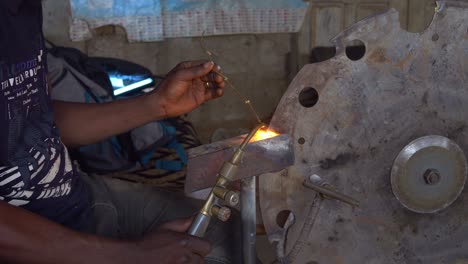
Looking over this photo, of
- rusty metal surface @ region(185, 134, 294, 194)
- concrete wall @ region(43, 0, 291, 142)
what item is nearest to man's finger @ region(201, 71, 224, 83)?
rusty metal surface @ region(185, 134, 294, 194)

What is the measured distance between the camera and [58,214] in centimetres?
182

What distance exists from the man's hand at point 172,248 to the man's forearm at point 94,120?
2.03 ft

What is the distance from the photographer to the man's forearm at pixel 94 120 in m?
2.12

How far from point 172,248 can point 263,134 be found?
0.36 meters

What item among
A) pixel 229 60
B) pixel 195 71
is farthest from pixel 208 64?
pixel 229 60

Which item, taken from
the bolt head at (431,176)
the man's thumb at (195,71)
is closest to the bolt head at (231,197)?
the man's thumb at (195,71)

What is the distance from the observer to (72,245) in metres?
1.50

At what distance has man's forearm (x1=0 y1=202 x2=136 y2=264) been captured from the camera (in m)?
1.46

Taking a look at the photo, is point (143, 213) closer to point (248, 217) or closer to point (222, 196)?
point (248, 217)

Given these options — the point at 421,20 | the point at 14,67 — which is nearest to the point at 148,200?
the point at 14,67

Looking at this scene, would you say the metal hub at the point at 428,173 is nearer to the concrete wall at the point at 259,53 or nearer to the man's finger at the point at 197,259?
the man's finger at the point at 197,259

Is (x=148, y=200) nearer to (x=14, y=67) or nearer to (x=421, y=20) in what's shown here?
(x=14, y=67)

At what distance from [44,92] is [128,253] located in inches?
22.6

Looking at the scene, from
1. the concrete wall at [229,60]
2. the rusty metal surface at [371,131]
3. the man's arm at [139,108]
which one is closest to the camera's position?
the rusty metal surface at [371,131]
